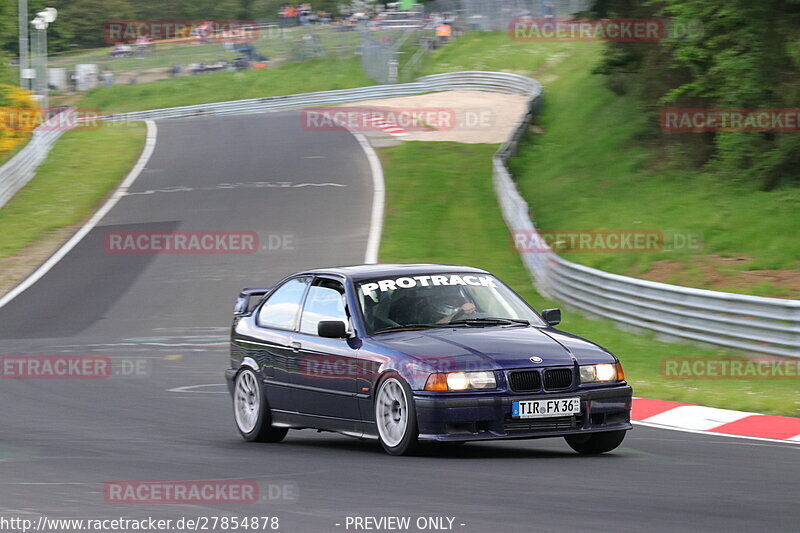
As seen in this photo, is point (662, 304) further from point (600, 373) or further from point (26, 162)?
point (26, 162)

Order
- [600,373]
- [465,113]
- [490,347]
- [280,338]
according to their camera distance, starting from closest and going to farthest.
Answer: [490,347] < [600,373] < [280,338] < [465,113]

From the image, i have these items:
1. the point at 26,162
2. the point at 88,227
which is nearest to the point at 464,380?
the point at 88,227

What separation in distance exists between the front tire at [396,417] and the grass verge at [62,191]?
18.2m

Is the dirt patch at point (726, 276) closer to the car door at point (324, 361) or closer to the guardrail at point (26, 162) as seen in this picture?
the car door at point (324, 361)

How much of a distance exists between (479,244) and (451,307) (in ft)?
60.0

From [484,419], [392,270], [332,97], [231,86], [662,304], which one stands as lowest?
[231,86]

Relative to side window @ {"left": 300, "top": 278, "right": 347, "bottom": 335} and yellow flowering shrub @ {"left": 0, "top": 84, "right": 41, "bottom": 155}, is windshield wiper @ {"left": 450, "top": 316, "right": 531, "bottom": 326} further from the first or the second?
yellow flowering shrub @ {"left": 0, "top": 84, "right": 41, "bottom": 155}

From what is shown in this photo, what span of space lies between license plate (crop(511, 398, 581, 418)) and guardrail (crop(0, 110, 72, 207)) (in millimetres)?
27409

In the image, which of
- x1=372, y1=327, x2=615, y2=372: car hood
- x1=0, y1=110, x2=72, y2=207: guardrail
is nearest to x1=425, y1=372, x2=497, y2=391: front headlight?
x1=372, y1=327, x2=615, y2=372: car hood

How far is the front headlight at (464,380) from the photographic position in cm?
849

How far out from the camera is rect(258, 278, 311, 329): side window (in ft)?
34.2

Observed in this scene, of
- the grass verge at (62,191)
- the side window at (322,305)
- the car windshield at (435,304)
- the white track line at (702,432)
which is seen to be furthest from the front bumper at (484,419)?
the grass verge at (62,191)

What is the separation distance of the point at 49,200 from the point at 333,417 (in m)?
26.3

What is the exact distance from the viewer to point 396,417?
8.84 metres
